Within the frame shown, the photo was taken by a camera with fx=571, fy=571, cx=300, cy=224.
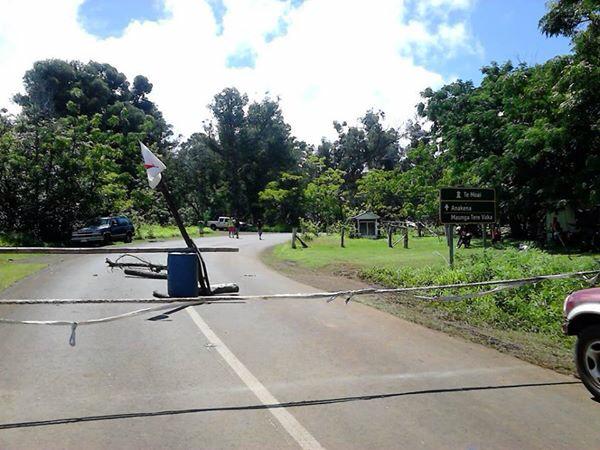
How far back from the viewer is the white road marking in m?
4.60

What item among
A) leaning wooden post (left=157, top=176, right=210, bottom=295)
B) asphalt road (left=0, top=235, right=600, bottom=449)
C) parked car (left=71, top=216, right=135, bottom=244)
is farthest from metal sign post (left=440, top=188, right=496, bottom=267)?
parked car (left=71, top=216, right=135, bottom=244)

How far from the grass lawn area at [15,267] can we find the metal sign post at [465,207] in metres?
12.0

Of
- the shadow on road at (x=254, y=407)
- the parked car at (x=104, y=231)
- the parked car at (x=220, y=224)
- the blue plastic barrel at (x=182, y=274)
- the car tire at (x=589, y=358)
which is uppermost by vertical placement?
the parked car at (x=220, y=224)

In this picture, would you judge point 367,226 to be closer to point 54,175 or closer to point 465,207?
point 54,175

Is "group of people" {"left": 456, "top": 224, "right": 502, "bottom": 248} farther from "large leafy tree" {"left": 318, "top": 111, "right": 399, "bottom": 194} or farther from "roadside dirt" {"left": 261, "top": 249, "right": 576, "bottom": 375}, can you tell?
"large leafy tree" {"left": 318, "top": 111, "right": 399, "bottom": 194}

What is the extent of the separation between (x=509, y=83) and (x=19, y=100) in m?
59.4

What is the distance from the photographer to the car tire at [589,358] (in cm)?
568

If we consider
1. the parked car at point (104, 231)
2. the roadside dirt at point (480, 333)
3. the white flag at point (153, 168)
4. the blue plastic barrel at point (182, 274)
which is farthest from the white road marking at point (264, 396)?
the parked car at point (104, 231)

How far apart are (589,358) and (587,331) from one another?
0.88 ft

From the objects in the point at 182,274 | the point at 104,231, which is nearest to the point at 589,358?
the point at 182,274

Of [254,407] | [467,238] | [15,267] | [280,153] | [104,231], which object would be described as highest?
[280,153]

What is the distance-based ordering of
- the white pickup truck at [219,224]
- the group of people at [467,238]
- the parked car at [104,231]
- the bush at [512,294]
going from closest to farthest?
the bush at [512,294]
the group of people at [467,238]
the parked car at [104,231]
the white pickup truck at [219,224]

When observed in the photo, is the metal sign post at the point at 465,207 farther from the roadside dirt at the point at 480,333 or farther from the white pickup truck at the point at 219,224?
the white pickup truck at the point at 219,224

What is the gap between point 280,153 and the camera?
79250 millimetres
